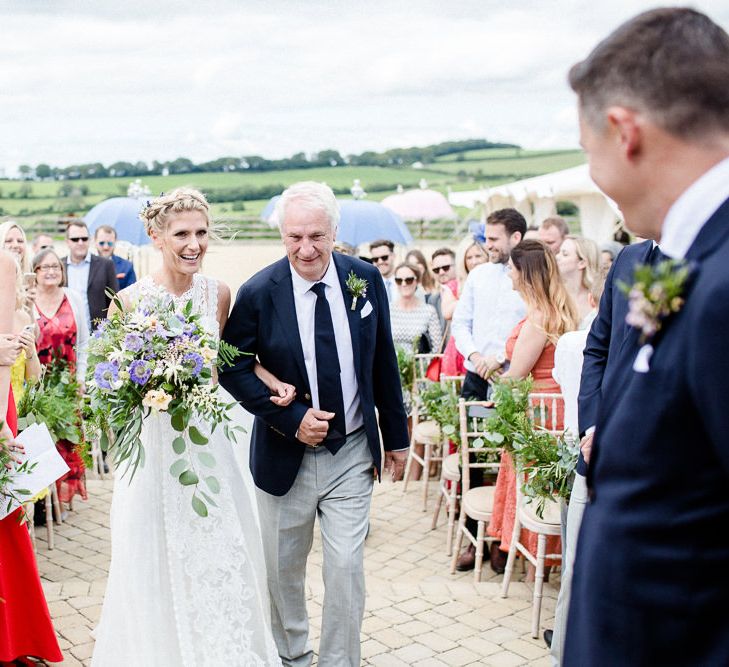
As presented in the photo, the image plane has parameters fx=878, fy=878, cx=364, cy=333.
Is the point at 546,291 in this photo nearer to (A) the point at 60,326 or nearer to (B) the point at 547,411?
(B) the point at 547,411

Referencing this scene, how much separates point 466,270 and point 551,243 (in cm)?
86

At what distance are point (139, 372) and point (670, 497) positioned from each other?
8.82ft

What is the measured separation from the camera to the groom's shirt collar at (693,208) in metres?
1.47

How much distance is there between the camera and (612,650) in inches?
64.1

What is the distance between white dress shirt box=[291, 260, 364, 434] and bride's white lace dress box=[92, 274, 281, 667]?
19.0 inches

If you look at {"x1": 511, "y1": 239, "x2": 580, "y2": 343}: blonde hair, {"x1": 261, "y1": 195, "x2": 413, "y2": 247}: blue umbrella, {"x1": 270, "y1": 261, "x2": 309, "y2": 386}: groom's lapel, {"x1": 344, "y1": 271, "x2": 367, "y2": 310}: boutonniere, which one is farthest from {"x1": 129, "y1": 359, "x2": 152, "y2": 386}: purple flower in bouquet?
{"x1": 261, "y1": 195, "x2": 413, "y2": 247}: blue umbrella

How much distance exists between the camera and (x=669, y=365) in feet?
4.85

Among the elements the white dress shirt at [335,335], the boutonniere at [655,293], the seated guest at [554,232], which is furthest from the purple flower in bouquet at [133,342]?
the seated guest at [554,232]

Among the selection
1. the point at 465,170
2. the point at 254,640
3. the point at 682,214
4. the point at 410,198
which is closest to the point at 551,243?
the point at 254,640

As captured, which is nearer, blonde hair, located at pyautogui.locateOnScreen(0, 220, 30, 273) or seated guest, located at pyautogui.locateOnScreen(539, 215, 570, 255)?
blonde hair, located at pyautogui.locateOnScreen(0, 220, 30, 273)

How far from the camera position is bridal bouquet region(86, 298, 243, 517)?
377cm

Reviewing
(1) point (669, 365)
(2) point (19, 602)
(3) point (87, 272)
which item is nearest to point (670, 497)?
(1) point (669, 365)

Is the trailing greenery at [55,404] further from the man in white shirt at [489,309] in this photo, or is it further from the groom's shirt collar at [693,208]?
the groom's shirt collar at [693,208]

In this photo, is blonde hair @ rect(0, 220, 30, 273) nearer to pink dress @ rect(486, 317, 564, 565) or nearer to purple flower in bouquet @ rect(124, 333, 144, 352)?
purple flower in bouquet @ rect(124, 333, 144, 352)
